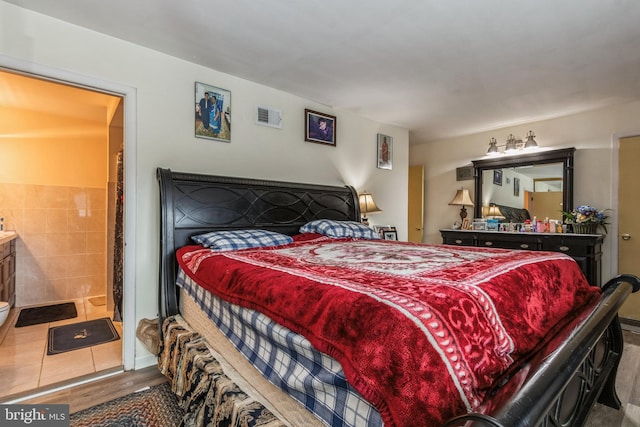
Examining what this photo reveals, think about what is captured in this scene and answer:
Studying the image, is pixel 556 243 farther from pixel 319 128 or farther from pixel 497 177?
pixel 319 128

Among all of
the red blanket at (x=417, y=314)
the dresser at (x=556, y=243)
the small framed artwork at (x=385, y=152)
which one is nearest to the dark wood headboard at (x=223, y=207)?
the red blanket at (x=417, y=314)

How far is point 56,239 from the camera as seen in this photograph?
13.2ft

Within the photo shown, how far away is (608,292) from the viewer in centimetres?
175

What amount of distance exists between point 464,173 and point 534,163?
94 cm

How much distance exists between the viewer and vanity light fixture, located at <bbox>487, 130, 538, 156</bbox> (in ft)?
13.5

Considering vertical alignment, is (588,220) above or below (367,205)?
below

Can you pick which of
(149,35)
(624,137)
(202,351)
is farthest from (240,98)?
(624,137)

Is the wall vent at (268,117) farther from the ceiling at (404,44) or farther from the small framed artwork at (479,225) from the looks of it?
the small framed artwork at (479,225)

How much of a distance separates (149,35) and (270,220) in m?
1.72

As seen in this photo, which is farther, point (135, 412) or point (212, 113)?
point (212, 113)

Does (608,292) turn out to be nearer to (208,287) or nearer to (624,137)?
(208,287)

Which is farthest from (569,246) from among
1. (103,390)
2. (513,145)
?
(103,390)

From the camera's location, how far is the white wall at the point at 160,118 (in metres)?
2.13

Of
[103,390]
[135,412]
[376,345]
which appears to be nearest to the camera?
[376,345]
